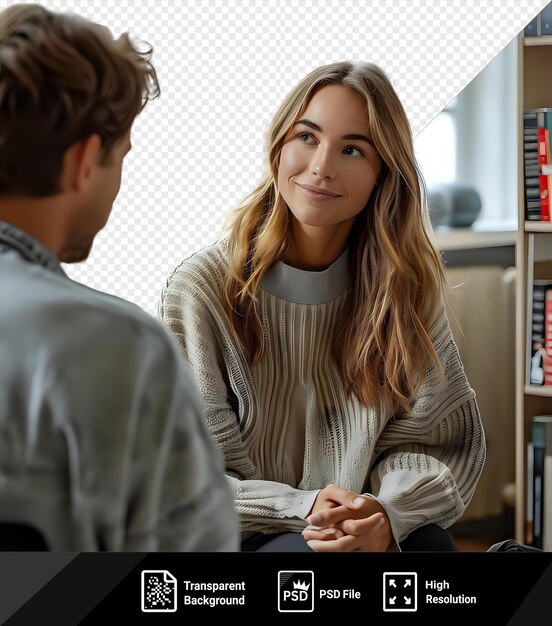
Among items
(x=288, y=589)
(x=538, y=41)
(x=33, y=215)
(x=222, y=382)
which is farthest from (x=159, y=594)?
(x=538, y=41)

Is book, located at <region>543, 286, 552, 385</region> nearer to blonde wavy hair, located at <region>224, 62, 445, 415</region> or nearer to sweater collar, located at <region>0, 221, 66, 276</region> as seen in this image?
blonde wavy hair, located at <region>224, 62, 445, 415</region>

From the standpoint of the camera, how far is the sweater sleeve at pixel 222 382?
2.53 ft

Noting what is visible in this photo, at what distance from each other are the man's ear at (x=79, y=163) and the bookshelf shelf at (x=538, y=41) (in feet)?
1.34

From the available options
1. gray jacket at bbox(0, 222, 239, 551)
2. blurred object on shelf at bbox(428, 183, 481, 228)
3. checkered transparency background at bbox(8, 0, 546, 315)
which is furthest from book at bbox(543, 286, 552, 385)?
gray jacket at bbox(0, 222, 239, 551)

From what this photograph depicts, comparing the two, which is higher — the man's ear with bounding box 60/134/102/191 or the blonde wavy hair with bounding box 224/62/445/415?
the man's ear with bounding box 60/134/102/191

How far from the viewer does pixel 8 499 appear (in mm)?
542

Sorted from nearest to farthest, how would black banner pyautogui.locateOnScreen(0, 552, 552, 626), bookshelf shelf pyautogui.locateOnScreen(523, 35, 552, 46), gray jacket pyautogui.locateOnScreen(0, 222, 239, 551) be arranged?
gray jacket pyautogui.locateOnScreen(0, 222, 239, 551) < black banner pyautogui.locateOnScreen(0, 552, 552, 626) < bookshelf shelf pyautogui.locateOnScreen(523, 35, 552, 46)

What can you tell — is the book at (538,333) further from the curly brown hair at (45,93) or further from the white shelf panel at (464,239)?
the curly brown hair at (45,93)

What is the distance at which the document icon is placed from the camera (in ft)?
2.10

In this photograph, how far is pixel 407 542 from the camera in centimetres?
82


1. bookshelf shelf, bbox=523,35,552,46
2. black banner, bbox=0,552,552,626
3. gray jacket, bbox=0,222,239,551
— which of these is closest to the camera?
gray jacket, bbox=0,222,239,551

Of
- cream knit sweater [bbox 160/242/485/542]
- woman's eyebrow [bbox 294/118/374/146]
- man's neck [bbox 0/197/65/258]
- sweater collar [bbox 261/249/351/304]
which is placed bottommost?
cream knit sweater [bbox 160/242/485/542]

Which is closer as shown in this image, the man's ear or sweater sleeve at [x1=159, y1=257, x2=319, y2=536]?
the man's ear

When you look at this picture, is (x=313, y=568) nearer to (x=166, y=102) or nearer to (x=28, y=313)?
(x=28, y=313)
